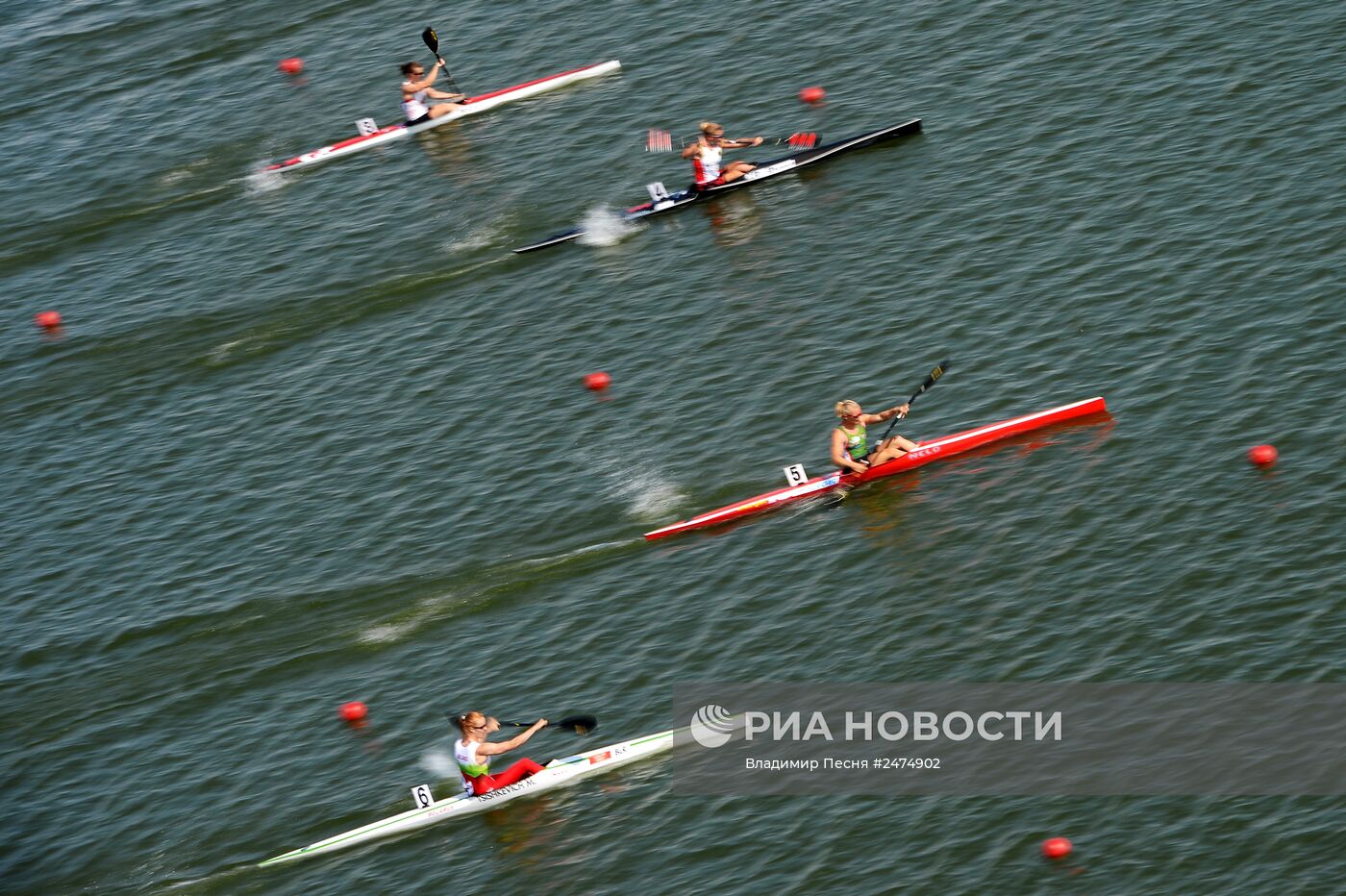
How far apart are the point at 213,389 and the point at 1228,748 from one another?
882 inches

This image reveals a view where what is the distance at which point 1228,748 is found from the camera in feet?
66.2

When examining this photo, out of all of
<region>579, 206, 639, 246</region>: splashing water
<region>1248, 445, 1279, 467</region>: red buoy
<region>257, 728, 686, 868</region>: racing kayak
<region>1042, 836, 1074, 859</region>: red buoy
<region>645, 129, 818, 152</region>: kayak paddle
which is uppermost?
<region>645, 129, 818, 152</region>: kayak paddle

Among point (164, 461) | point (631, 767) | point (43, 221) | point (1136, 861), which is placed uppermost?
point (43, 221)

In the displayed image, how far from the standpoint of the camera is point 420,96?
41.5m

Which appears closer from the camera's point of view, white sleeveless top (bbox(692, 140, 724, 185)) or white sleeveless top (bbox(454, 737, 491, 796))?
white sleeveless top (bbox(454, 737, 491, 796))

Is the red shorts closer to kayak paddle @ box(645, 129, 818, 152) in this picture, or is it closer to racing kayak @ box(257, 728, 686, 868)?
racing kayak @ box(257, 728, 686, 868)

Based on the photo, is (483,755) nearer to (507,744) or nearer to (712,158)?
(507,744)

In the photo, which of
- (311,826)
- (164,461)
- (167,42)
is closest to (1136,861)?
(311,826)

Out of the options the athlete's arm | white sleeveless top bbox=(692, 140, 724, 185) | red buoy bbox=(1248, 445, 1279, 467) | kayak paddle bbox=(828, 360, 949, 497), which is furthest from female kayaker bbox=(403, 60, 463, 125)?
red buoy bbox=(1248, 445, 1279, 467)

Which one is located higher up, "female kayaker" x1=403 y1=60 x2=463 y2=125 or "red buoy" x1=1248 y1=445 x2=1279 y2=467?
"female kayaker" x1=403 y1=60 x2=463 y2=125

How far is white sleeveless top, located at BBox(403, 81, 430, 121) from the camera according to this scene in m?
41.5

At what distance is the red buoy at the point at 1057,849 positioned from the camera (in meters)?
19.2

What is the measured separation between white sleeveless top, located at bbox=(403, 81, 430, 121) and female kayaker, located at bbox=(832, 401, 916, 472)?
1936 cm

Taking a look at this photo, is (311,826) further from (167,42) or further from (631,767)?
(167,42)
